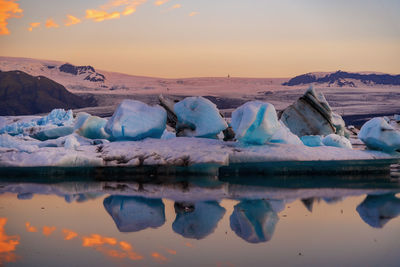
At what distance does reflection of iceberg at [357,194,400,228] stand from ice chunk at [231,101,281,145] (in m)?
3.46

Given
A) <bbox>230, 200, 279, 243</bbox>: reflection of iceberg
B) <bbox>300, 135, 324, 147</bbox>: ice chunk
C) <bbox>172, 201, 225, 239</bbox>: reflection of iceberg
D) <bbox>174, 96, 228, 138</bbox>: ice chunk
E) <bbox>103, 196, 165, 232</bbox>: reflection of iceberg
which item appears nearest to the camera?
<bbox>230, 200, 279, 243</bbox>: reflection of iceberg

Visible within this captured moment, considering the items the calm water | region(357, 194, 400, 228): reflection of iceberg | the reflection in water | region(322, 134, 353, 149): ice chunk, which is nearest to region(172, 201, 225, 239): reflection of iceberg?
the calm water

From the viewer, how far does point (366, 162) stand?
12820 millimetres

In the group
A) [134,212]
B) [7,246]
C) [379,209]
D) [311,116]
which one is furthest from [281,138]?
[7,246]

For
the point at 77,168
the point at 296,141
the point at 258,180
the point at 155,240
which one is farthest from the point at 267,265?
the point at 296,141

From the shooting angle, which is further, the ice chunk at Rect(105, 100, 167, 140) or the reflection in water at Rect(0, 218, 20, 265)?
the ice chunk at Rect(105, 100, 167, 140)

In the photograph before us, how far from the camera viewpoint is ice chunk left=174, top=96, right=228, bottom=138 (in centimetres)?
1376

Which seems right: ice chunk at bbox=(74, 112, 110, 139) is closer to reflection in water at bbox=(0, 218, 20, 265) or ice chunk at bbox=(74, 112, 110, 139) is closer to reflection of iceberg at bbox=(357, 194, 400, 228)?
reflection of iceberg at bbox=(357, 194, 400, 228)

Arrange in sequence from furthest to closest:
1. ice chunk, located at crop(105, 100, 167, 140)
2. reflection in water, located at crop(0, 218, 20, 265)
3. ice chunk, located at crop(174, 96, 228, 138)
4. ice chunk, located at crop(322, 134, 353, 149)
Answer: ice chunk, located at crop(322, 134, 353, 149) → ice chunk, located at crop(174, 96, 228, 138) → ice chunk, located at crop(105, 100, 167, 140) → reflection in water, located at crop(0, 218, 20, 265)

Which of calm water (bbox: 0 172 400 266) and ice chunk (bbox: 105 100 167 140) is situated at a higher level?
ice chunk (bbox: 105 100 167 140)

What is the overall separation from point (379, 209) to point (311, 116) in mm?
9857

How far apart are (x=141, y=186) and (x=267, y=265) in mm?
5802

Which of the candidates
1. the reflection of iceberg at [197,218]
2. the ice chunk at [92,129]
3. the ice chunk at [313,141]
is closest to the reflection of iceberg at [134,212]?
the reflection of iceberg at [197,218]

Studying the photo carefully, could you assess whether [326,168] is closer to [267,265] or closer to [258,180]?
[258,180]
